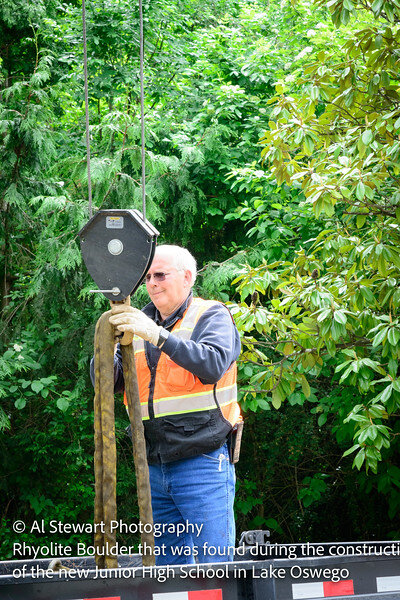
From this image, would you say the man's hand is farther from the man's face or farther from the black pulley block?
the man's face

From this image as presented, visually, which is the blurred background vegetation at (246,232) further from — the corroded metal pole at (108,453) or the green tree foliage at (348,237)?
the corroded metal pole at (108,453)

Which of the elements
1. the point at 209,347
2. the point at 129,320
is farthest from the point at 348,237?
the point at 129,320

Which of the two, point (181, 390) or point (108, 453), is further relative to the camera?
point (181, 390)

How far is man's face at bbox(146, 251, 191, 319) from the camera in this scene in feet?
9.41

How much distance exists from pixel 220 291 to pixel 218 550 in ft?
10.3

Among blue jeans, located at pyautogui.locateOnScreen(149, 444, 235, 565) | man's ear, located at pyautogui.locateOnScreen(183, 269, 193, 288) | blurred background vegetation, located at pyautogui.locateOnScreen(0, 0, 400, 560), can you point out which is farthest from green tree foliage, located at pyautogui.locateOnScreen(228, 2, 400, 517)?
blue jeans, located at pyautogui.locateOnScreen(149, 444, 235, 565)

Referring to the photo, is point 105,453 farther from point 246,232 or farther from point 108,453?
point 246,232

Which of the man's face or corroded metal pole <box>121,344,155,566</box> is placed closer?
corroded metal pole <box>121,344,155,566</box>

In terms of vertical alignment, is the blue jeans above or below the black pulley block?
below

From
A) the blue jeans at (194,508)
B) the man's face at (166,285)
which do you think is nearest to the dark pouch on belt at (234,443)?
the blue jeans at (194,508)

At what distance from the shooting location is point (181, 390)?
8.97ft

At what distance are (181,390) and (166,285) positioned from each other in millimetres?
428

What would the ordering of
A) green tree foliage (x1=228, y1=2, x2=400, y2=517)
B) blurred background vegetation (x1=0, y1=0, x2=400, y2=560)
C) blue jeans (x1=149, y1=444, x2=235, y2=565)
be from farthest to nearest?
blurred background vegetation (x1=0, y1=0, x2=400, y2=560) < green tree foliage (x1=228, y1=2, x2=400, y2=517) < blue jeans (x1=149, y1=444, x2=235, y2=565)

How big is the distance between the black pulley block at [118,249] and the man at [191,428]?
16.0 inches
